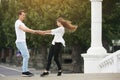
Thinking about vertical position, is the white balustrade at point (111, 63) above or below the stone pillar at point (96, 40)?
below

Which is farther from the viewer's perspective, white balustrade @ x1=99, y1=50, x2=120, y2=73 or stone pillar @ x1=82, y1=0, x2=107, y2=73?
stone pillar @ x1=82, y1=0, x2=107, y2=73

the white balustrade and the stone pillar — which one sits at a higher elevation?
the stone pillar

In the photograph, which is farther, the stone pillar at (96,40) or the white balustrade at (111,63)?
the stone pillar at (96,40)

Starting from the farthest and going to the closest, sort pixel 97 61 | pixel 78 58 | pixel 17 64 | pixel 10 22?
pixel 17 64
pixel 10 22
pixel 78 58
pixel 97 61

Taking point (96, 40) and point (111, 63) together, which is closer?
point (111, 63)

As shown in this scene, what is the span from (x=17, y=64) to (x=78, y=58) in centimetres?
3581

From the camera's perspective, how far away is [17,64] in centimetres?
8856

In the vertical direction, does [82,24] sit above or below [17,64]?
above

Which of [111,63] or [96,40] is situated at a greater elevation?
[96,40]

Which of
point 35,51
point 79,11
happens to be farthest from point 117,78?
point 35,51

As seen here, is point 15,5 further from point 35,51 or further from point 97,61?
point 97,61

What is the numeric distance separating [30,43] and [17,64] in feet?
81.4

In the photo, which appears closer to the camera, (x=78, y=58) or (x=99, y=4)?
(x=99, y=4)

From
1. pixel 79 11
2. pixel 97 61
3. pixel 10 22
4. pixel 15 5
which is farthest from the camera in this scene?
pixel 10 22
